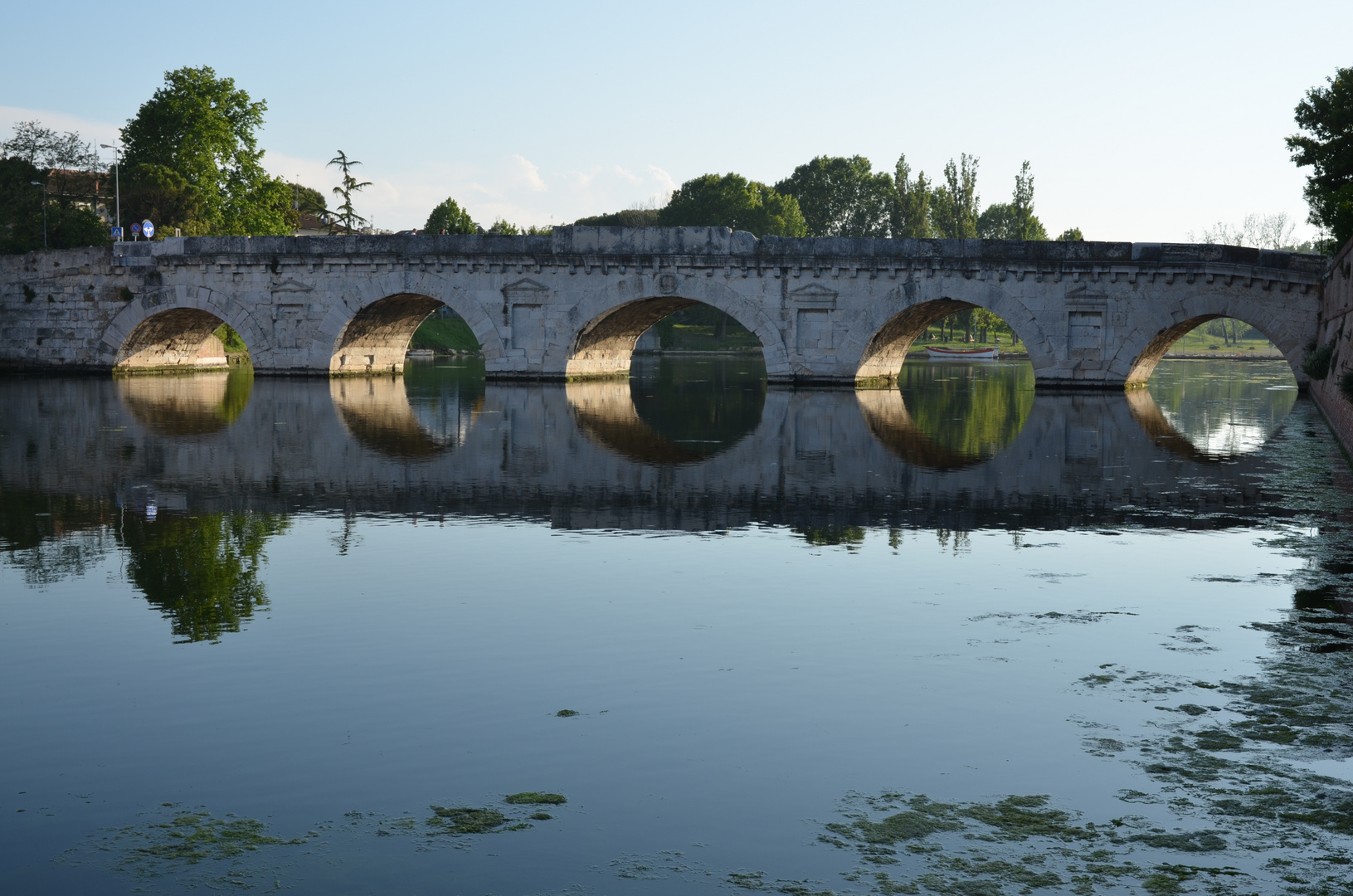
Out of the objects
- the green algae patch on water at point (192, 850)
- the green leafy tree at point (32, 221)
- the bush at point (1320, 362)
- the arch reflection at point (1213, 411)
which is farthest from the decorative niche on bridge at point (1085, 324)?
the green leafy tree at point (32, 221)

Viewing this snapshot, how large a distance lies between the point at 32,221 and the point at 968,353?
5133cm

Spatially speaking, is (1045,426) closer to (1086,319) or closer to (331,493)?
(1086,319)

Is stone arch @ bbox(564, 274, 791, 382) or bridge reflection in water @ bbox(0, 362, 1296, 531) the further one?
stone arch @ bbox(564, 274, 791, 382)

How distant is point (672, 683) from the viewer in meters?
7.53

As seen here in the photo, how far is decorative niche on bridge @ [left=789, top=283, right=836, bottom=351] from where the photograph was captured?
3947cm

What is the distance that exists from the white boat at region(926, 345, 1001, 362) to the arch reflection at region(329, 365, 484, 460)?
4153cm

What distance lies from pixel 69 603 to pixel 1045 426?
20.3 m

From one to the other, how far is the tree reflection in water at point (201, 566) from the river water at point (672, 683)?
5 centimetres

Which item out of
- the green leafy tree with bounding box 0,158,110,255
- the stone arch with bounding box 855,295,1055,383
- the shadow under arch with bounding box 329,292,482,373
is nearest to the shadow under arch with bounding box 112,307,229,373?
the shadow under arch with bounding box 329,292,482,373

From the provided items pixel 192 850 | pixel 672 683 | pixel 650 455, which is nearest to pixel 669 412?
pixel 650 455

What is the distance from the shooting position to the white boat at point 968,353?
8044 centimetres

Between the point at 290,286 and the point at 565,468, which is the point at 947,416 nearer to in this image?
the point at 565,468

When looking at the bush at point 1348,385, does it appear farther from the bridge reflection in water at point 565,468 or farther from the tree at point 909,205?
the tree at point 909,205

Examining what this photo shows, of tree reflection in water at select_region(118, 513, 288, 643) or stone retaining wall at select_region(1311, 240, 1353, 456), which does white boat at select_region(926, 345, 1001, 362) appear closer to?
stone retaining wall at select_region(1311, 240, 1353, 456)
